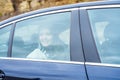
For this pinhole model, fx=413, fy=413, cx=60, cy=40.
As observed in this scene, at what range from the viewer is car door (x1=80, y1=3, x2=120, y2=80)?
141 inches

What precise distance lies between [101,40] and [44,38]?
597 millimetres

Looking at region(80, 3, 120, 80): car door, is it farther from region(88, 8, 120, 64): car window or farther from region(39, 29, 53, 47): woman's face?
region(39, 29, 53, 47): woman's face

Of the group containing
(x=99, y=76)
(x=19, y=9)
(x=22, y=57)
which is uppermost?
(x=19, y=9)

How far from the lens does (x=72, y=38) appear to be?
385cm

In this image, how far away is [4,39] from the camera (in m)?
4.30

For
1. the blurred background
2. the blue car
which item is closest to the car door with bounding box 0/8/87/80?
the blue car

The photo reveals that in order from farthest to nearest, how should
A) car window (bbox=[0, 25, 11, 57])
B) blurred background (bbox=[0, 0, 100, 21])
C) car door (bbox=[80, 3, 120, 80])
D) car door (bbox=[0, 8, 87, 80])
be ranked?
blurred background (bbox=[0, 0, 100, 21]) → car window (bbox=[0, 25, 11, 57]) → car door (bbox=[0, 8, 87, 80]) → car door (bbox=[80, 3, 120, 80])

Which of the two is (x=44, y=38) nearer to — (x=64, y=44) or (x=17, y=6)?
(x=64, y=44)

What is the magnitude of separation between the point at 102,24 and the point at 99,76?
533 mm

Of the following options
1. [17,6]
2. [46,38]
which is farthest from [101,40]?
[17,6]

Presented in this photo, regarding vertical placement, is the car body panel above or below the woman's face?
below

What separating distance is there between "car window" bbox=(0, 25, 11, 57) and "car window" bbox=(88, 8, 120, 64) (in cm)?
94

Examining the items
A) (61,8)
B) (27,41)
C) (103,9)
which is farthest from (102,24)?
(27,41)

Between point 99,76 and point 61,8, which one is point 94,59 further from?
point 61,8
